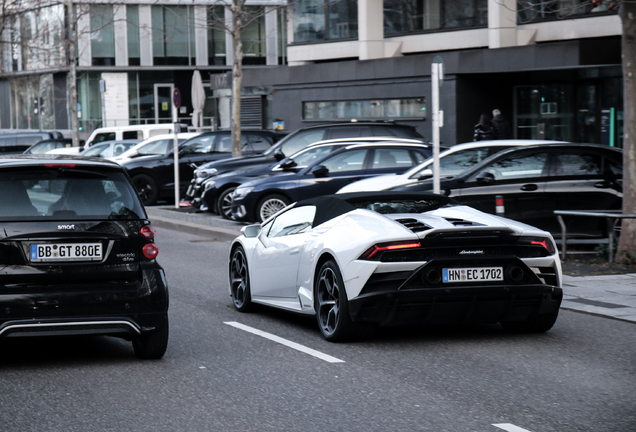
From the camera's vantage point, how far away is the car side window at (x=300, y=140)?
22.2 metres

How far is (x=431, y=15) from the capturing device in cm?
3406

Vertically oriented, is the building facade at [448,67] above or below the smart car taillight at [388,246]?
above

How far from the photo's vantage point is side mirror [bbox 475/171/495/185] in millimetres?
13961

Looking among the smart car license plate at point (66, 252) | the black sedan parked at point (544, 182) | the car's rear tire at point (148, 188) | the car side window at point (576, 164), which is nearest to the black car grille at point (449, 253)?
the smart car license plate at point (66, 252)

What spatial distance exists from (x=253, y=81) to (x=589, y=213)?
2844 centimetres

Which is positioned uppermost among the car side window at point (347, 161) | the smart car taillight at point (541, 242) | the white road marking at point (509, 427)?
the car side window at point (347, 161)

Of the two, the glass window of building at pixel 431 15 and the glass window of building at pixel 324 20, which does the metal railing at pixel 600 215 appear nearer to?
the glass window of building at pixel 431 15

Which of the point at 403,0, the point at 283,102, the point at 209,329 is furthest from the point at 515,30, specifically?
the point at 209,329

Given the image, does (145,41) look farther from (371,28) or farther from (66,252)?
(66,252)

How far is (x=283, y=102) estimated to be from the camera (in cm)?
3803

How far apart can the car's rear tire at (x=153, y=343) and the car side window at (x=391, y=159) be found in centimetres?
1145

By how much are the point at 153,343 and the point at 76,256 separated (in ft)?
2.93

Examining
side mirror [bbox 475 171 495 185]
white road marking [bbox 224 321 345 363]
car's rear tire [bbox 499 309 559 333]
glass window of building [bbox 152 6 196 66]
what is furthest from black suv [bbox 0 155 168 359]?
glass window of building [bbox 152 6 196 66]

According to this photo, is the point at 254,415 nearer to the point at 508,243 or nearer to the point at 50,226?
the point at 50,226
